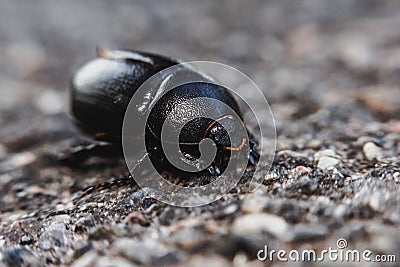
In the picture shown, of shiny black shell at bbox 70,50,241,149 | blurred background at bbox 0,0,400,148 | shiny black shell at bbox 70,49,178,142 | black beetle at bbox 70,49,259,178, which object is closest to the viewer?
black beetle at bbox 70,49,259,178

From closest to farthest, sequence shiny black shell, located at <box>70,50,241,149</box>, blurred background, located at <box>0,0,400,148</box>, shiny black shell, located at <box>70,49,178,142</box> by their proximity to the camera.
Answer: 1. shiny black shell, located at <box>70,50,241,149</box>
2. shiny black shell, located at <box>70,49,178,142</box>
3. blurred background, located at <box>0,0,400,148</box>

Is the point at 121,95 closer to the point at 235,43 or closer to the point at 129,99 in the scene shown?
the point at 129,99

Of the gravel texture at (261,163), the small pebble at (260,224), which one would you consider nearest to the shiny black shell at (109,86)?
the gravel texture at (261,163)

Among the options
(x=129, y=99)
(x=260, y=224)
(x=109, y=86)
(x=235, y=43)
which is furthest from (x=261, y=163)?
(x=235, y=43)

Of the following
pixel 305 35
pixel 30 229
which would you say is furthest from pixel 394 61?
pixel 30 229

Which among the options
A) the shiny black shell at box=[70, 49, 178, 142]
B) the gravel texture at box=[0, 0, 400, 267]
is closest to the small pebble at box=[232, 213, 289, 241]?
the gravel texture at box=[0, 0, 400, 267]

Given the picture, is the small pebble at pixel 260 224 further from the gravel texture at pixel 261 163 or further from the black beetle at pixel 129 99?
the black beetle at pixel 129 99

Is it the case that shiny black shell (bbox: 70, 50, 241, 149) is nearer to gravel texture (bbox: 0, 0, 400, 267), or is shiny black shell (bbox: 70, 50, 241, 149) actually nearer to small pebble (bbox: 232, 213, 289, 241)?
gravel texture (bbox: 0, 0, 400, 267)
